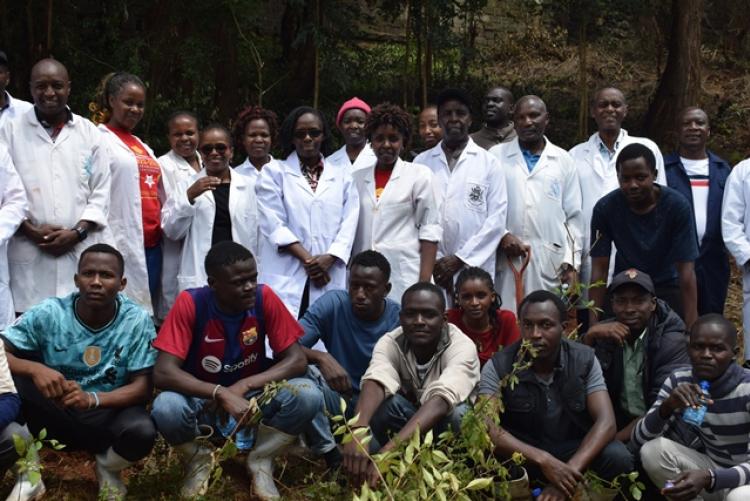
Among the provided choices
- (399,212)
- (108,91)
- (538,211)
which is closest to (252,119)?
(108,91)

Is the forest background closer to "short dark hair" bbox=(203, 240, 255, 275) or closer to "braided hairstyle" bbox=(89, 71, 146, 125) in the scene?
"braided hairstyle" bbox=(89, 71, 146, 125)

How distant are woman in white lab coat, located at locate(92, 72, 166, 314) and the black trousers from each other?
4.05 ft

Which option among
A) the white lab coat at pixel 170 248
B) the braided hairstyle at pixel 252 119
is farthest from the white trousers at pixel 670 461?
the braided hairstyle at pixel 252 119

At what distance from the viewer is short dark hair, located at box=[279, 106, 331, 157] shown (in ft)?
20.1

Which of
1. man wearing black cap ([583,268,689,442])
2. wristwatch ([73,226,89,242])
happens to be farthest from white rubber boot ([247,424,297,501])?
man wearing black cap ([583,268,689,442])

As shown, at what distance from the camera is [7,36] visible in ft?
34.6

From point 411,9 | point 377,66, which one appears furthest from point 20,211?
point 377,66

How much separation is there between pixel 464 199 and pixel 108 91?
2281mm

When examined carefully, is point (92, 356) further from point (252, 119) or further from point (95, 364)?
point (252, 119)

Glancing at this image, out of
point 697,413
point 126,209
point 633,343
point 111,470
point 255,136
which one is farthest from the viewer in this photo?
point 255,136

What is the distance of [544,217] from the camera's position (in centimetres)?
620

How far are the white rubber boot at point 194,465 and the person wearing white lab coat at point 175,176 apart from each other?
1.54 metres

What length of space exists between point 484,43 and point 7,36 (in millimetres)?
7908

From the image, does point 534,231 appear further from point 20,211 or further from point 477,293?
point 20,211
